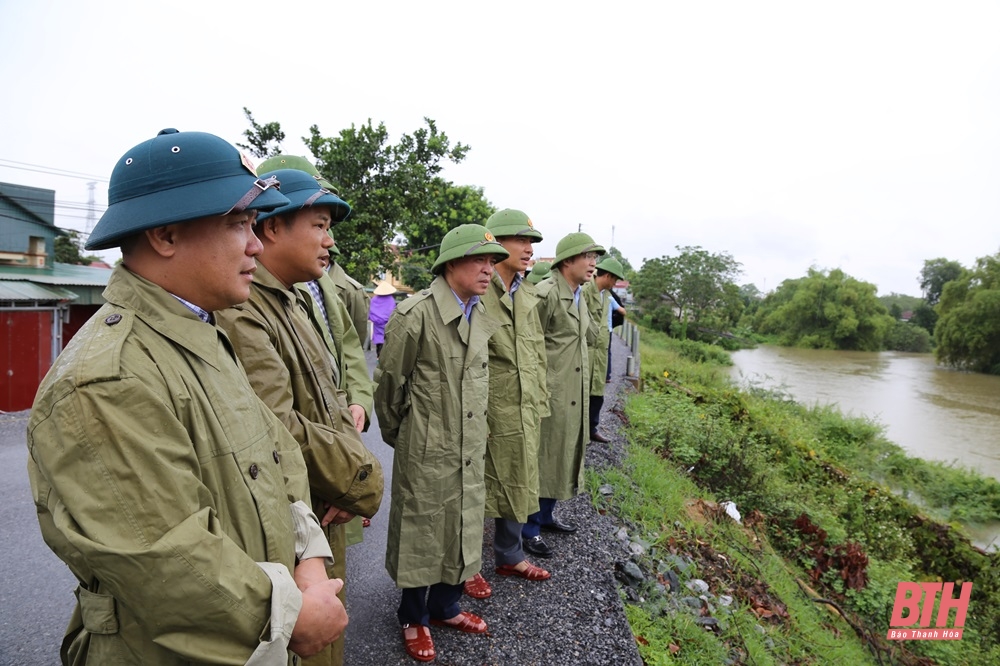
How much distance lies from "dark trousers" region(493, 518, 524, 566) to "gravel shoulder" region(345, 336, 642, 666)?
0.13m

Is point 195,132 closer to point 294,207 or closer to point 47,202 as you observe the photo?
point 294,207

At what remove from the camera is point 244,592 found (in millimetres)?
1126

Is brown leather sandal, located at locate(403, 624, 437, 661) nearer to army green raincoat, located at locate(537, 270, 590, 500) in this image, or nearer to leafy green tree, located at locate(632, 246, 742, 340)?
army green raincoat, located at locate(537, 270, 590, 500)

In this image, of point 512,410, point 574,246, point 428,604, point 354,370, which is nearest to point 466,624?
point 428,604

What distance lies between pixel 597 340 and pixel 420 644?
3.88 m

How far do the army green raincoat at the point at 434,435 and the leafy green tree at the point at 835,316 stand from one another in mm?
40636

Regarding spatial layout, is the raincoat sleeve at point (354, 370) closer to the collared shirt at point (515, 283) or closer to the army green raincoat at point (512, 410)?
the army green raincoat at point (512, 410)

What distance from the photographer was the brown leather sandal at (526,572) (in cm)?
361

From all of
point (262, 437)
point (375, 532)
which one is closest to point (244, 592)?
point (262, 437)

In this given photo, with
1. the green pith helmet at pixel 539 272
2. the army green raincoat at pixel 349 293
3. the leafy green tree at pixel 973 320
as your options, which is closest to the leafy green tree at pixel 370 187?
the green pith helmet at pixel 539 272

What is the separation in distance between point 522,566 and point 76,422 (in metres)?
3.06

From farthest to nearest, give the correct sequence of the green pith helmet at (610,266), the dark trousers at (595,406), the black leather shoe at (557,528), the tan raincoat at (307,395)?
the green pith helmet at (610,266), the dark trousers at (595,406), the black leather shoe at (557,528), the tan raincoat at (307,395)

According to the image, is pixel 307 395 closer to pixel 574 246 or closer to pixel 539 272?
pixel 574 246

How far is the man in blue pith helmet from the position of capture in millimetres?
1041
